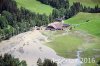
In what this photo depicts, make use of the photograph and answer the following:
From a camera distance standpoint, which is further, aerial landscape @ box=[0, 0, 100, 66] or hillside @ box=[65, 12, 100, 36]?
hillside @ box=[65, 12, 100, 36]

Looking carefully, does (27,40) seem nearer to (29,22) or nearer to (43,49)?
(43,49)

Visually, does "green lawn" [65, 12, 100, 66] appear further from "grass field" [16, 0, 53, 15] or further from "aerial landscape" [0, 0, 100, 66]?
"grass field" [16, 0, 53, 15]

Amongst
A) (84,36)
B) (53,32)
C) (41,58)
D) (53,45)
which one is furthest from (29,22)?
(41,58)

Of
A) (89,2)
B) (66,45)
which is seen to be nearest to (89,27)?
(66,45)

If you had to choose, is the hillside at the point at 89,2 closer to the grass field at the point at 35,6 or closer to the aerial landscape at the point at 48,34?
the aerial landscape at the point at 48,34

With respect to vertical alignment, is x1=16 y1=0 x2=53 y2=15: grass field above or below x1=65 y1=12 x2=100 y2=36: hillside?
above

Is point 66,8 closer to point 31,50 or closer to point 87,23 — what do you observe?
point 87,23

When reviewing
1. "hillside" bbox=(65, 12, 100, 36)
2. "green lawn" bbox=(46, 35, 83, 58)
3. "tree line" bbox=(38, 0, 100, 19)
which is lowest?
"green lawn" bbox=(46, 35, 83, 58)

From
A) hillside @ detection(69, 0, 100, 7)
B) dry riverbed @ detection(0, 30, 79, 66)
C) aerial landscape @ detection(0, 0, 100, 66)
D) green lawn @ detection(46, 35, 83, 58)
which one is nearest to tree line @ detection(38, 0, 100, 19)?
aerial landscape @ detection(0, 0, 100, 66)
